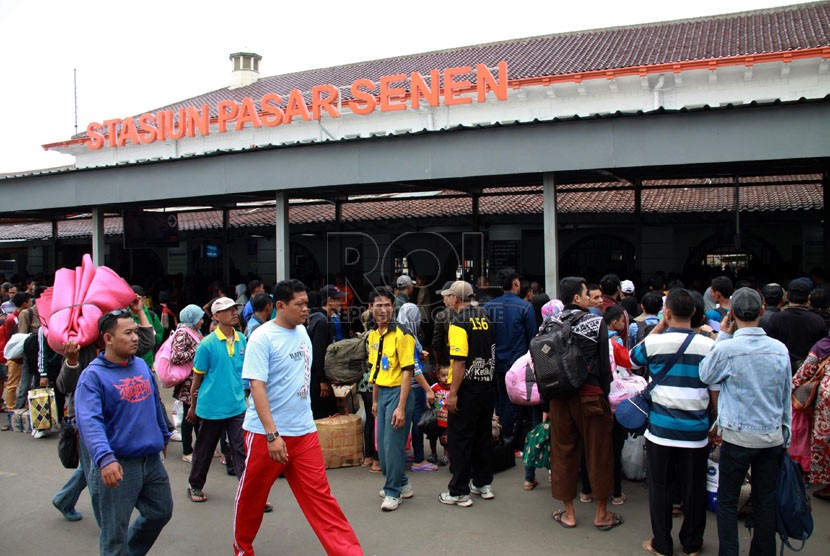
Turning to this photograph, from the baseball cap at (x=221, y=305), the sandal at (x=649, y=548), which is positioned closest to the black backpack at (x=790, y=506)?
the sandal at (x=649, y=548)

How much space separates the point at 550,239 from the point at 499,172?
44.4 inches

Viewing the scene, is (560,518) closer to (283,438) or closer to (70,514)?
(283,438)

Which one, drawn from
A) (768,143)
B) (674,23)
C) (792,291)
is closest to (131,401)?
(792,291)

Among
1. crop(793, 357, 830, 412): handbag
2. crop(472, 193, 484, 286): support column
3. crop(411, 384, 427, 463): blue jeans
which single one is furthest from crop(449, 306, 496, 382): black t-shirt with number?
crop(472, 193, 484, 286): support column

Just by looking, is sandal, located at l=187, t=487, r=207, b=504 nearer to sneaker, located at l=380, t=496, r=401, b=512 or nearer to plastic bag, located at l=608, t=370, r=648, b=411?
sneaker, located at l=380, t=496, r=401, b=512

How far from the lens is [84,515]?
5195mm

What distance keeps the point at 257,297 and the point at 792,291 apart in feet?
15.4

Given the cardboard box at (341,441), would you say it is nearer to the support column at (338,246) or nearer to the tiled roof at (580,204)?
the tiled roof at (580,204)

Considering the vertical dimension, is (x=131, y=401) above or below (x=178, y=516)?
above

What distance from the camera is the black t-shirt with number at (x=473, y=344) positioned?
514 centimetres

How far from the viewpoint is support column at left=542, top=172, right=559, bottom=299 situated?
8.74m

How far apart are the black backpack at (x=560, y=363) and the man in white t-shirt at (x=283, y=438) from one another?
66.4 inches

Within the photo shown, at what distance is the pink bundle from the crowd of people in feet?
0.60

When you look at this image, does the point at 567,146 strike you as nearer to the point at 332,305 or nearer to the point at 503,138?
the point at 503,138
